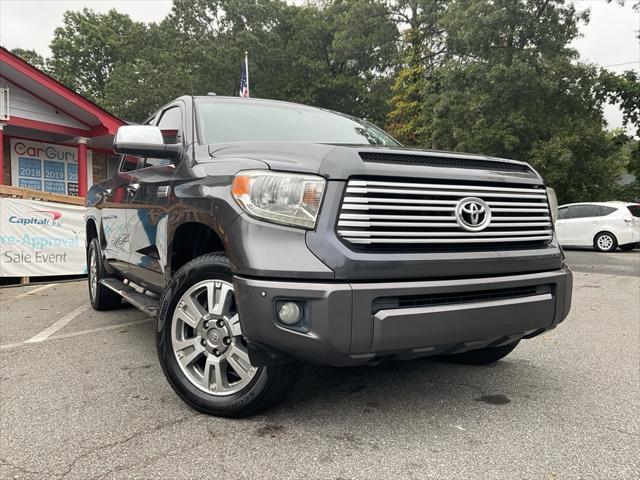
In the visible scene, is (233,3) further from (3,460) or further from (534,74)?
(3,460)

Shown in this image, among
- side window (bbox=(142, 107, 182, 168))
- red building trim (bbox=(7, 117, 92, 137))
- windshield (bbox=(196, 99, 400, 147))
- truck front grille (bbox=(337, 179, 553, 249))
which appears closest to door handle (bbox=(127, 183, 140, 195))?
side window (bbox=(142, 107, 182, 168))

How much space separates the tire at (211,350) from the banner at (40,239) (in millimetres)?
6614

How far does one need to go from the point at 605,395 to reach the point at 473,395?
0.82 metres

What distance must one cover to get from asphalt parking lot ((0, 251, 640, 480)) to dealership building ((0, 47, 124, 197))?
9479 mm

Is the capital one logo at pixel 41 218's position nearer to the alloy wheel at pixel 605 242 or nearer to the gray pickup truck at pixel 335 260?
A: the gray pickup truck at pixel 335 260

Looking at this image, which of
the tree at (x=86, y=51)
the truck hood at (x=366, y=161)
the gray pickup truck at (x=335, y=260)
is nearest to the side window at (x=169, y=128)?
the gray pickup truck at (x=335, y=260)

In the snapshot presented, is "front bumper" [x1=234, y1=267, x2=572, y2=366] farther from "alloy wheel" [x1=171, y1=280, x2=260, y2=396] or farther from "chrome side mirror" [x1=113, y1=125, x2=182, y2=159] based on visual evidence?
"chrome side mirror" [x1=113, y1=125, x2=182, y2=159]

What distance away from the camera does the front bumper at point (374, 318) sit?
2.09 metres

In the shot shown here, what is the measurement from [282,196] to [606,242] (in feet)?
49.3

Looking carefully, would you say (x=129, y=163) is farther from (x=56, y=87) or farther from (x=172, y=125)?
(x=56, y=87)

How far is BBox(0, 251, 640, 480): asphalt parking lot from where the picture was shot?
2131mm

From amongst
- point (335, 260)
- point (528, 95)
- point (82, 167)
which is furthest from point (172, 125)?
point (528, 95)

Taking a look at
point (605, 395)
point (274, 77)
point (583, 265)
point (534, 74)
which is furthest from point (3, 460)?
point (274, 77)

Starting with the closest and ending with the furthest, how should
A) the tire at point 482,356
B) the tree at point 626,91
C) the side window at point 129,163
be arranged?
the tire at point 482,356 < the side window at point 129,163 < the tree at point 626,91
